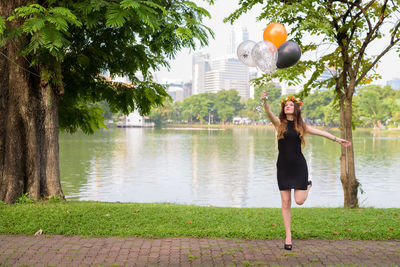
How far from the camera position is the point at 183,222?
22.5 feet

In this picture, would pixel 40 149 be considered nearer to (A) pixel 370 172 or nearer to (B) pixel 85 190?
(B) pixel 85 190

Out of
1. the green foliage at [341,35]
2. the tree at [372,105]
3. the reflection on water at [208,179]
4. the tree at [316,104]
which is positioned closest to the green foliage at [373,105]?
the tree at [372,105]

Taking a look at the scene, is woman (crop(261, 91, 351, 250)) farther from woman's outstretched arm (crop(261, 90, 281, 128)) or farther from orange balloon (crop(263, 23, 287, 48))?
orange balloon (crop(263, 23, 287, 48))

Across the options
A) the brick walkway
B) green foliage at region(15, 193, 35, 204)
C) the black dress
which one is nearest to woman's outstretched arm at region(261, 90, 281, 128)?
the black dress

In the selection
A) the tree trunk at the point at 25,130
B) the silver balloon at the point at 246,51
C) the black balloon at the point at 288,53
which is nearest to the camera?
the black balloon at the point at 288,53

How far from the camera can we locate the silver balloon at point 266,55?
6.35 metres

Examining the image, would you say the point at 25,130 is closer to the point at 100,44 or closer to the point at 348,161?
the point at 100,44

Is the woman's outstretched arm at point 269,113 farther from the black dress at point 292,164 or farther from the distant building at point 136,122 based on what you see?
the distant building at point 136,122

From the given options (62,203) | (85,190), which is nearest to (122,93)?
(62,203)

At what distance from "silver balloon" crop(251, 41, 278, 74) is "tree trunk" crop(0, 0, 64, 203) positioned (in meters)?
4.37

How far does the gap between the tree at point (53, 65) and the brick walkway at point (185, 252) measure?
8.25 ft

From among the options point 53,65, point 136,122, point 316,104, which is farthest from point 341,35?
point 136,122

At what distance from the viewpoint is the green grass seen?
6.29 metres

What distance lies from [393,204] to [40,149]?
10610 millimetres
